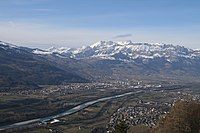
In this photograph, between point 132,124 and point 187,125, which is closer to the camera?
point 187,125

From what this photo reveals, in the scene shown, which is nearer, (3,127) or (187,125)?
(187,125)

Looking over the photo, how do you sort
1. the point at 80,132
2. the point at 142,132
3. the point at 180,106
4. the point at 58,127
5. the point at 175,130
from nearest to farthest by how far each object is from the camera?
1. the point at 175,130
2. the point at 180,106
3. the point at 142,132
4. the point at 80,132
5. the point at 58,127

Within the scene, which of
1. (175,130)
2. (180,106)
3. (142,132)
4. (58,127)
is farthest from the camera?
(58,127)

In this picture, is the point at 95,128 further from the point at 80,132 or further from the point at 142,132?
the point at 142,132

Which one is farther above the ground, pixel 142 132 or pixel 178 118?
pixel 178 118

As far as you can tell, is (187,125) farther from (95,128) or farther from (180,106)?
(95,128)

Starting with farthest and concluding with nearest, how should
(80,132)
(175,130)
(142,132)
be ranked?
(80,132), (142,132), (175,130)

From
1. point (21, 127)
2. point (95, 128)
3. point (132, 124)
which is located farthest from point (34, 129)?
point (132, 124)

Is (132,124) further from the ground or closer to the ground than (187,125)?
closer to the ground

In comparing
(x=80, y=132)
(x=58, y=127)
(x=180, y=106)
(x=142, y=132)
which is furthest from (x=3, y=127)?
(x=180, y=106)
